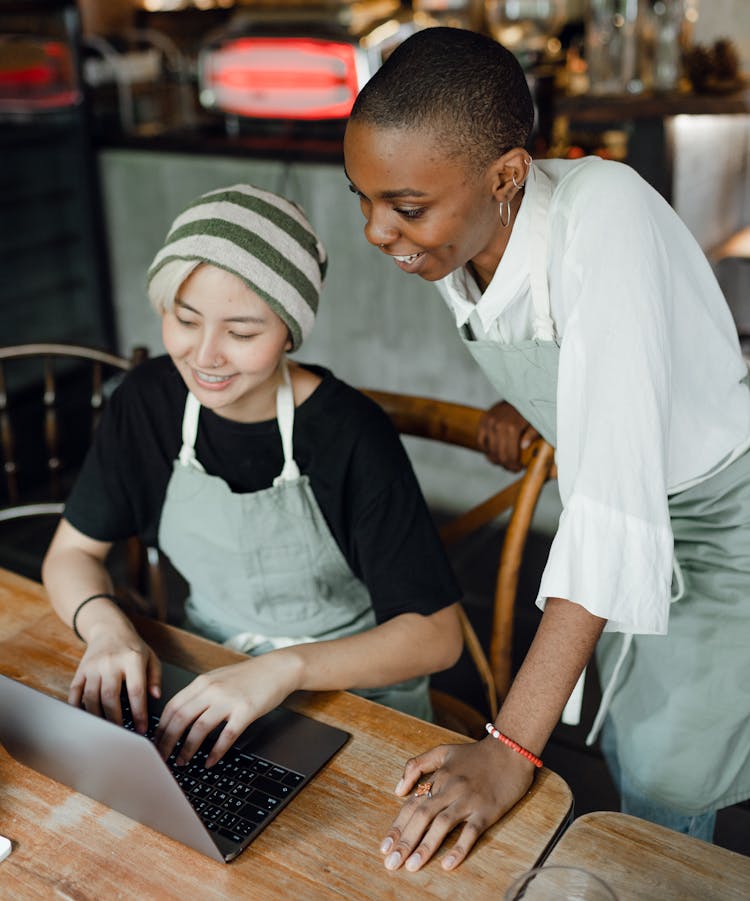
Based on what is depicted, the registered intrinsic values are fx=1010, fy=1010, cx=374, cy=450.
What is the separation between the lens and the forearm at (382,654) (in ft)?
3.84

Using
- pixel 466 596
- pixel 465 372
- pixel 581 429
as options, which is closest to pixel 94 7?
pixel 465 372

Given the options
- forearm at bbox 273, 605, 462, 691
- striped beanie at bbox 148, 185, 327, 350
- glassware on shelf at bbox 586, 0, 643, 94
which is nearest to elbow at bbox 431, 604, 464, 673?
forearm at bbox 273, 605, 462, 691

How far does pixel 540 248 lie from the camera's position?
1.09 metres

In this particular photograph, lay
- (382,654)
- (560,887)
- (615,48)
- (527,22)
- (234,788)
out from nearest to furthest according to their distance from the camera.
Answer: (560,887), (234,788), (382,654), (615,48), (527,22)

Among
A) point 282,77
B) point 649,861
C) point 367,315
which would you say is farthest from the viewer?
point 282,77

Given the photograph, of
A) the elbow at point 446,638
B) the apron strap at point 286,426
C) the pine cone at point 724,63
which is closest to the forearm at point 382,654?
Result: the elbow at point 446,638

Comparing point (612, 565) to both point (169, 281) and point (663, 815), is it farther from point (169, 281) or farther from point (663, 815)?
point (169, 281)

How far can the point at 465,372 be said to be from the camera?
9.67 ft

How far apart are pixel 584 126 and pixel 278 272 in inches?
50.5

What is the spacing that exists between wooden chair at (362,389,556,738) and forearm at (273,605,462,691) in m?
0.13

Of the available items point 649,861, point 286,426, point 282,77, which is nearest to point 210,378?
point 286,426

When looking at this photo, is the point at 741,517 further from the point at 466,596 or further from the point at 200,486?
the point at 466,596

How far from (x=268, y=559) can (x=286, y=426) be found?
19 cm

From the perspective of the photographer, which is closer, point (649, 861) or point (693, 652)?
point (649, 861)
